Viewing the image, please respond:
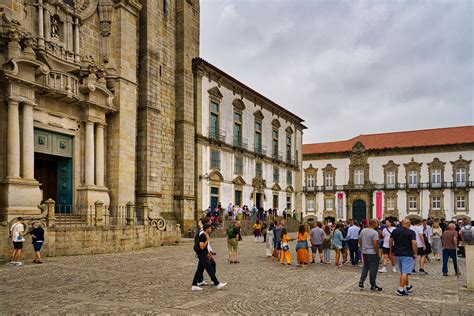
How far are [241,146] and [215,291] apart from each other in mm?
24341

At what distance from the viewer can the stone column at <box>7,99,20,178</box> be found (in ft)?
50.6

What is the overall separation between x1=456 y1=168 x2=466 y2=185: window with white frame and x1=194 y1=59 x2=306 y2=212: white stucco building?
65.7 feet

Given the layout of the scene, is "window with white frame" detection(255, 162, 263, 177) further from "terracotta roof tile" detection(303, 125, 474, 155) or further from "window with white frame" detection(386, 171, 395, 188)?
"window with white frame" detection(386, 171, 395, 188)

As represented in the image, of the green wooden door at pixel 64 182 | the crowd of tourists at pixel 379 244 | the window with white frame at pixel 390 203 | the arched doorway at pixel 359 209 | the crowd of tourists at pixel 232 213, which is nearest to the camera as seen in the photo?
the crowd of tourists at pixel 379 244

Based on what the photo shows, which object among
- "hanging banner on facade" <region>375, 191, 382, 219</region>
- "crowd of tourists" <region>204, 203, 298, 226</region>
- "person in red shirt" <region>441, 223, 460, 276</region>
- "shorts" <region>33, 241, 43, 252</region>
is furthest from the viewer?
"hanging banner on facade" <region>375, 191, 382, 219</region>

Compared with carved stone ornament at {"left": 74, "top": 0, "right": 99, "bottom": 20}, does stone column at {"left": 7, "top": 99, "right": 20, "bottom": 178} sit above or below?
below

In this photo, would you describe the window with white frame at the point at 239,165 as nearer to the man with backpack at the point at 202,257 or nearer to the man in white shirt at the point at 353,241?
the man in white shirt at the point at 353,241

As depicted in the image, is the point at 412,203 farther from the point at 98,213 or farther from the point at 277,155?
the point at 98,213

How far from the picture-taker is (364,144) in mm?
57344

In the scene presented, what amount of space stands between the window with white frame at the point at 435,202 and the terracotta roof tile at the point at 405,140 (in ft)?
20.7

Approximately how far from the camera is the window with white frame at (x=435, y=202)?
51688 millimetres

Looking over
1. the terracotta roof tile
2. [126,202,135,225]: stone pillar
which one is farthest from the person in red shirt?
the terracotta roof tile

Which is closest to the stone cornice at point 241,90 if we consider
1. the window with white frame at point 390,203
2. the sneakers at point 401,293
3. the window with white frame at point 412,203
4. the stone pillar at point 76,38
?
the stone pillar at point 76,38

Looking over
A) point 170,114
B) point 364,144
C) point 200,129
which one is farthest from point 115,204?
point 364,144
